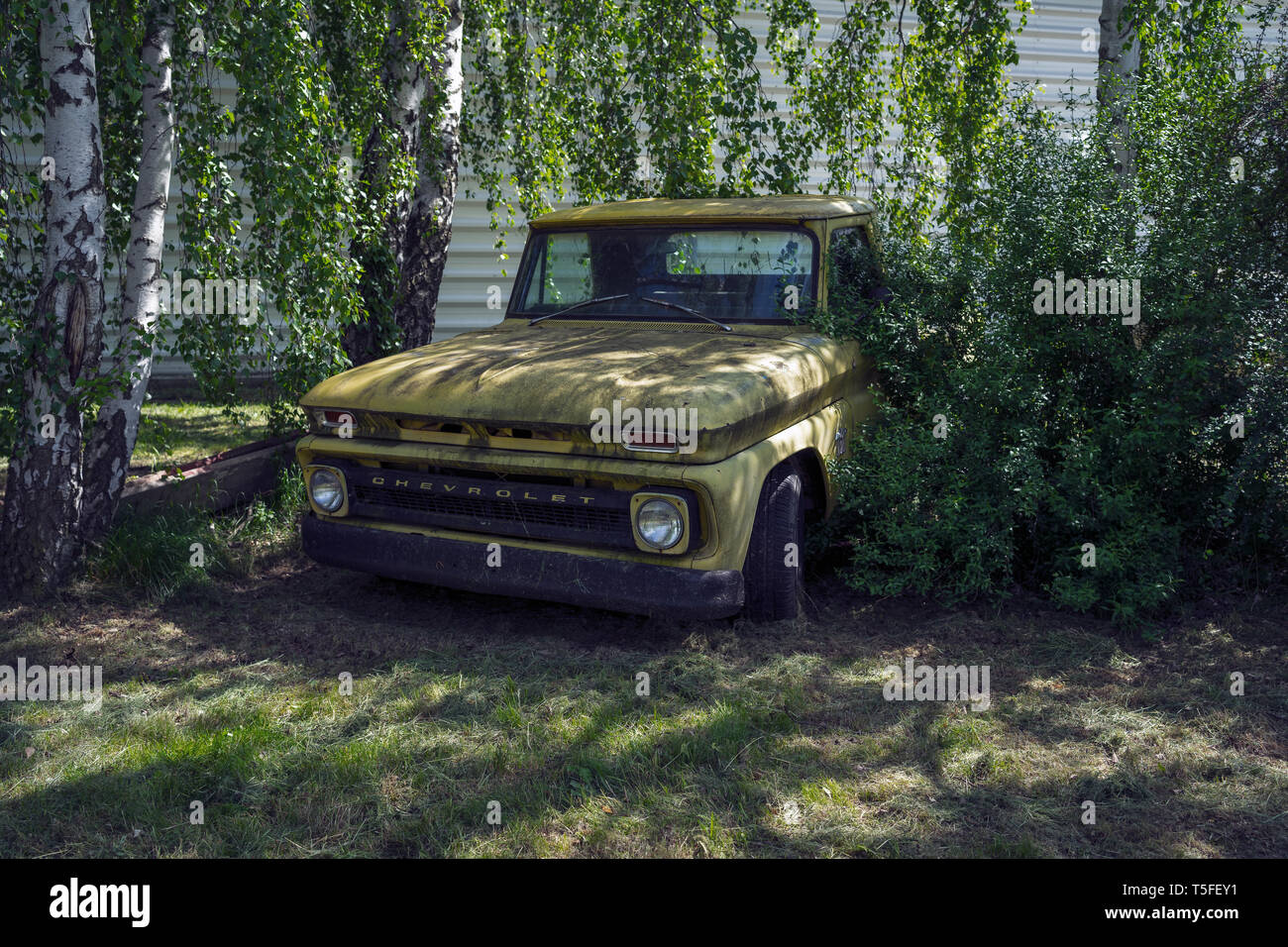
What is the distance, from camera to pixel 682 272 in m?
5.18

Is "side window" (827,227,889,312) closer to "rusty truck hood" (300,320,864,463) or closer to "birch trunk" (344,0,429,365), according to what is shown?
"rusty truck hood" (300,320,864,463)

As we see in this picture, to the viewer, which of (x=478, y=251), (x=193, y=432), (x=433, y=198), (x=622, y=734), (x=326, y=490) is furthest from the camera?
(x=478, y=251)

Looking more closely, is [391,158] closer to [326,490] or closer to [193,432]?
[326,490]

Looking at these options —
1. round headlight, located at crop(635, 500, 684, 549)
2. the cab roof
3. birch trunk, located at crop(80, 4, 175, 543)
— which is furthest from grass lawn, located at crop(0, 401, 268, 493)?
round headlight, located at crop(635, 500, 684, 549)

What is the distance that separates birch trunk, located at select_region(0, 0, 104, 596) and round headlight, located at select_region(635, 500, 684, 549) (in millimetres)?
2547

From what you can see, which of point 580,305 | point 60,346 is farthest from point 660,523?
point 60,346

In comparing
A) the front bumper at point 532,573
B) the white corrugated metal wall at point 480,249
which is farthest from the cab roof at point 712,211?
the white corrugated metal wall at point 480,249

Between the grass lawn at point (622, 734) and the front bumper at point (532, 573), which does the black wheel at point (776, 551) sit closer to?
the grass lawn at point (622, 734)

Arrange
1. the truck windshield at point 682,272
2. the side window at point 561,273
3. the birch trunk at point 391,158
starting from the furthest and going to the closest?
the birch trunk at point 391,158
the side window at point 561,273
the truck windshield at point 682,272

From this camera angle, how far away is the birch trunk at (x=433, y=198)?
21.6ft

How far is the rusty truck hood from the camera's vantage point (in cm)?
394

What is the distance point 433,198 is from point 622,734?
14.1 ft

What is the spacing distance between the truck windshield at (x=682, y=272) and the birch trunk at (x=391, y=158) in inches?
43.4

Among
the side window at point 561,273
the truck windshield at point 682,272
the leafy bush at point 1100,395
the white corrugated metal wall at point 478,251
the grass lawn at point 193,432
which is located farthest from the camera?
the white corrugated metal wall at point 478,251
